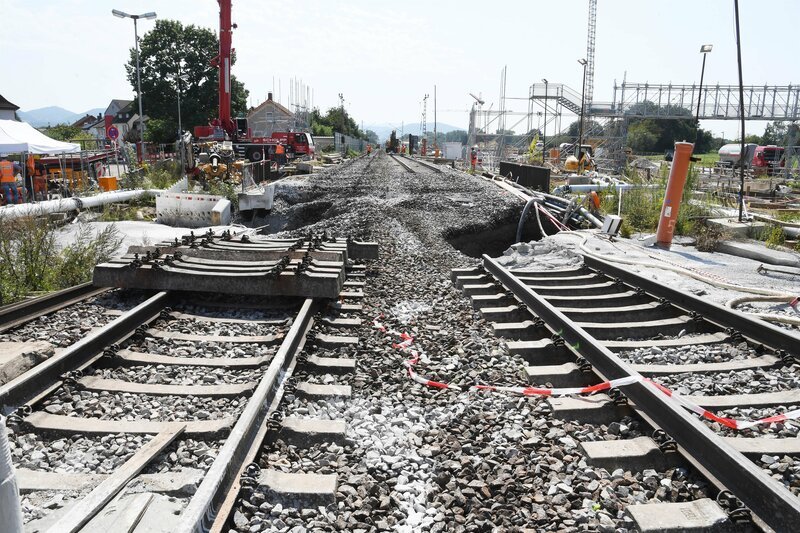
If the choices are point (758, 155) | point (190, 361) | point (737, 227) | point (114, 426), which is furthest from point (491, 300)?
point (758, 155)

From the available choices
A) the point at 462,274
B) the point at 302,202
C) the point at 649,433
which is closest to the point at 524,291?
the point at 462,274

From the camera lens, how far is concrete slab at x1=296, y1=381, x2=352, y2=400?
428 centimetres

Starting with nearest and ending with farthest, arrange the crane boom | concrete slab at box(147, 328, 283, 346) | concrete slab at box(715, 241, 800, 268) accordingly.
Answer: concrete slab at box(147, 328, 283, 346)
concrete slab at box(715, 241, 800, 268)
the crane boom

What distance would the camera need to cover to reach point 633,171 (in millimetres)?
19422

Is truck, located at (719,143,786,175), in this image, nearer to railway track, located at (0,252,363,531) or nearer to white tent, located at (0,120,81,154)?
white tent, located at (0,120,81,154)

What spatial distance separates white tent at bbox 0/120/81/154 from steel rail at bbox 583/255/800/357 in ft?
52.5

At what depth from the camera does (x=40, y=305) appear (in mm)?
6137

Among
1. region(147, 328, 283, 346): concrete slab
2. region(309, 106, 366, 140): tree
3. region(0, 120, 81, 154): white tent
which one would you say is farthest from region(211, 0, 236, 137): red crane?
region(309, 106, 366, 140): tree

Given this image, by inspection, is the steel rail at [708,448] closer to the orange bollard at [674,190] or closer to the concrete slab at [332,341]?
the concrete slab at [332,341]

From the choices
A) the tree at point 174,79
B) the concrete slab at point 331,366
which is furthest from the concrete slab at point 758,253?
the tree at point 174,79

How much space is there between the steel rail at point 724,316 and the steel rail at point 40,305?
20.6 ft

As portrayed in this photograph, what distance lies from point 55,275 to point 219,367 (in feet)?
14.5

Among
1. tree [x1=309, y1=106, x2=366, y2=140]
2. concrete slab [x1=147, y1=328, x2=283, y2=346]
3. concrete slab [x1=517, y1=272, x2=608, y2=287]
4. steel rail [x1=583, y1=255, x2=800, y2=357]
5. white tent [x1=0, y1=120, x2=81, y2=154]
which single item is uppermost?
tree [x1=309, y1=106, x2=366, y2=140]

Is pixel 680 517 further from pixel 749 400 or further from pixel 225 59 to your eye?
pixel 225 59
